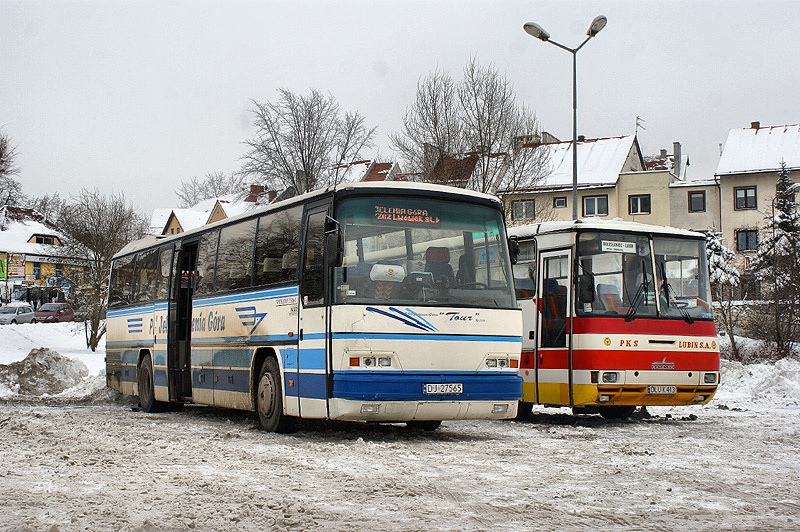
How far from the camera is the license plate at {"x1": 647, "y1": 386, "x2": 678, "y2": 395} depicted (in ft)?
49.9

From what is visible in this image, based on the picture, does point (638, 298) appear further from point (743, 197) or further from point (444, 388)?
point (743, 197)

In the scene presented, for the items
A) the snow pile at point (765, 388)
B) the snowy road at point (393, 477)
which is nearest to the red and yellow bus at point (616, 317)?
the snowy road at point (393, 477)

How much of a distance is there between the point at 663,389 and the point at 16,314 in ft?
191

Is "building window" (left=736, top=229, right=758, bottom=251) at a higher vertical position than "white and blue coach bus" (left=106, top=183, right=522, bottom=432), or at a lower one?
higher

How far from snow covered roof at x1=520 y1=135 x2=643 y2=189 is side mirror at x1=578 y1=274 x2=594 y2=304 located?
52.1m

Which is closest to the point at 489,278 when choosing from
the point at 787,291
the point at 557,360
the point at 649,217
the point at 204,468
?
the point at 557,360

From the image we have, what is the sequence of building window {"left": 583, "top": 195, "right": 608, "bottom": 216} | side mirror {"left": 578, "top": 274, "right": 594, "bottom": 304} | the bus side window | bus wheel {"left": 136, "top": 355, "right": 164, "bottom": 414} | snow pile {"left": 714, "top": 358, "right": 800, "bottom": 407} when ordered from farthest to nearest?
building window {"left": 583, "top": 195, "right": 608, "bottom": 216} < snow pile {"left": 714, "top": 358, "right": 800, "bottom": 407} < bus wheel {"left": 136, "top": 355, "right": 164, "bottom": 414} < side mirror {"left": 578, "top": 274, "right": 594, "bottom": 304} < the bus side window

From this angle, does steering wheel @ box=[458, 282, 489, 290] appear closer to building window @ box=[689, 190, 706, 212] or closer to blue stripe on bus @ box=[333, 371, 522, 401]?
blue stripe on bus @ box=[333, 371, 522, 401]

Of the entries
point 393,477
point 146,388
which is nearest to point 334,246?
point 393,477

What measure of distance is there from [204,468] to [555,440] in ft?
17.0

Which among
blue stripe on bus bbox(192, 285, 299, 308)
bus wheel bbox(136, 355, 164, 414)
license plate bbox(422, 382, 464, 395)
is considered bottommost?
bus wheel bbox(136, 355, 164, 414)

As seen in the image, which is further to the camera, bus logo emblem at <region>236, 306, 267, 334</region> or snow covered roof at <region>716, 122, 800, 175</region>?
snow covered roof at <region>716, 122, 800, 175</region>

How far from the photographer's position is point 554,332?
616 inches

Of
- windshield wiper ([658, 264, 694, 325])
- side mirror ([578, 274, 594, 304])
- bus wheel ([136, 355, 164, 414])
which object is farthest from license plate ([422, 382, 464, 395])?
bus wheel ([136, 355, 164, 414])
